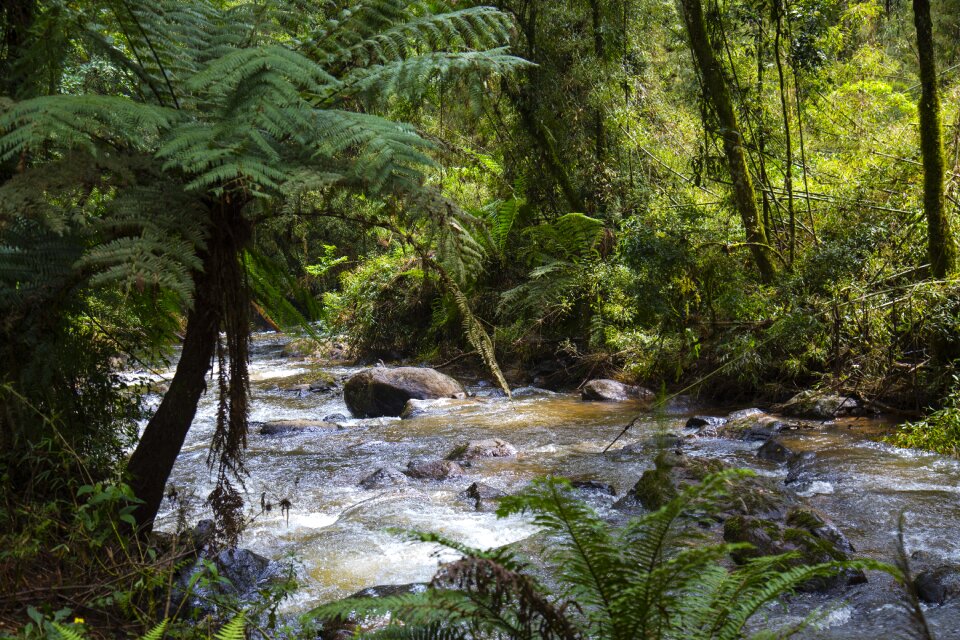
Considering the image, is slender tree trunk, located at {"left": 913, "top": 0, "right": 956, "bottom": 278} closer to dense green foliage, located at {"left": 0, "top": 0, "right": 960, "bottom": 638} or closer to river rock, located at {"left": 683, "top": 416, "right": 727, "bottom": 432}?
dense green foliage, located at {"left": 0, "top": 0, "right": 960, "bottom": 638}

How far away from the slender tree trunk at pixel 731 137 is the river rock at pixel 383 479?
4006 millimetres

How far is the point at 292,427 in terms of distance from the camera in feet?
26.5

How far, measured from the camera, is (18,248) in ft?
8.88

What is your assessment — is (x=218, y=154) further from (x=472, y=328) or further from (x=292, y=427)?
(x=292, y=427)

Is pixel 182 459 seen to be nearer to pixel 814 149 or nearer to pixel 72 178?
pixel 72 178

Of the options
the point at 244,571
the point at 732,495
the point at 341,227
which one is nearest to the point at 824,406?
the point at 732,495

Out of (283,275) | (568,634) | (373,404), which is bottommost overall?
(373,404)

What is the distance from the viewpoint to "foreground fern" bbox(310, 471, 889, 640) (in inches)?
71.9

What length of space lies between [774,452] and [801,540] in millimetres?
2376

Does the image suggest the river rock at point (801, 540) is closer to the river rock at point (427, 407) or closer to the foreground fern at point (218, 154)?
the foreground fern at point (218, 154)

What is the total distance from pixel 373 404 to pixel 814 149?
6516 mm

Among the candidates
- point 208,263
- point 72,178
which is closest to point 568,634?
point 208,263

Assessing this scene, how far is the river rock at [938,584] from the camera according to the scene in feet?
11.2

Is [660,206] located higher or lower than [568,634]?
higher
